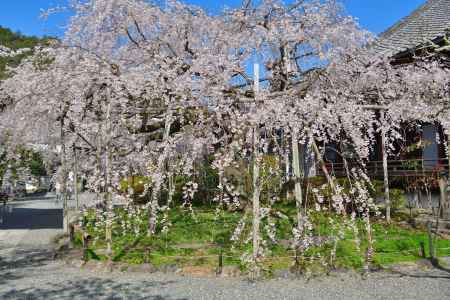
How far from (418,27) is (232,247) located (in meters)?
11.4

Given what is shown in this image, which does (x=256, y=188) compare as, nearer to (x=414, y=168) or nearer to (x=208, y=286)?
(x=208, y=286)

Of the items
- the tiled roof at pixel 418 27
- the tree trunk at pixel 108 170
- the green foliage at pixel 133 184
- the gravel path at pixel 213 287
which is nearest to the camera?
the gravel path at pixel 213 287

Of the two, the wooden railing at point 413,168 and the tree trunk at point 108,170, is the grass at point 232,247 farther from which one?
the wooden railing at point 413,168

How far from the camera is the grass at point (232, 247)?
6.49 metres

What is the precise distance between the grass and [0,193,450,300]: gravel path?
458mm

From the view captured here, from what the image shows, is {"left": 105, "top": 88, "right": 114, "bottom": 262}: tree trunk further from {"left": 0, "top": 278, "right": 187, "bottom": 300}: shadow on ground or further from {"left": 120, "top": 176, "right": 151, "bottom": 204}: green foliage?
{"left": 0, "top": 278, "right": 187, "bottom": 300}: shadow on ground

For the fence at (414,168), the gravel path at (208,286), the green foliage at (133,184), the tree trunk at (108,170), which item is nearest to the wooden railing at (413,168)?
the fence at (414,168)

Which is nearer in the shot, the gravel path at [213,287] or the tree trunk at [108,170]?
the gravel path at [213,287]

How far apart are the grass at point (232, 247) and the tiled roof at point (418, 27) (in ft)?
18.6

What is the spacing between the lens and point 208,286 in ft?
18.3

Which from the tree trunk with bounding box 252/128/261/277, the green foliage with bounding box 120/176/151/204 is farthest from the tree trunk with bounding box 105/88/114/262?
the tree trunk with bounding box 252/128/261/277

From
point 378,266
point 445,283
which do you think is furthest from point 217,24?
point 445,283

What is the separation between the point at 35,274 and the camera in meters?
6.62

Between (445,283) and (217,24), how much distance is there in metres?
5.54
